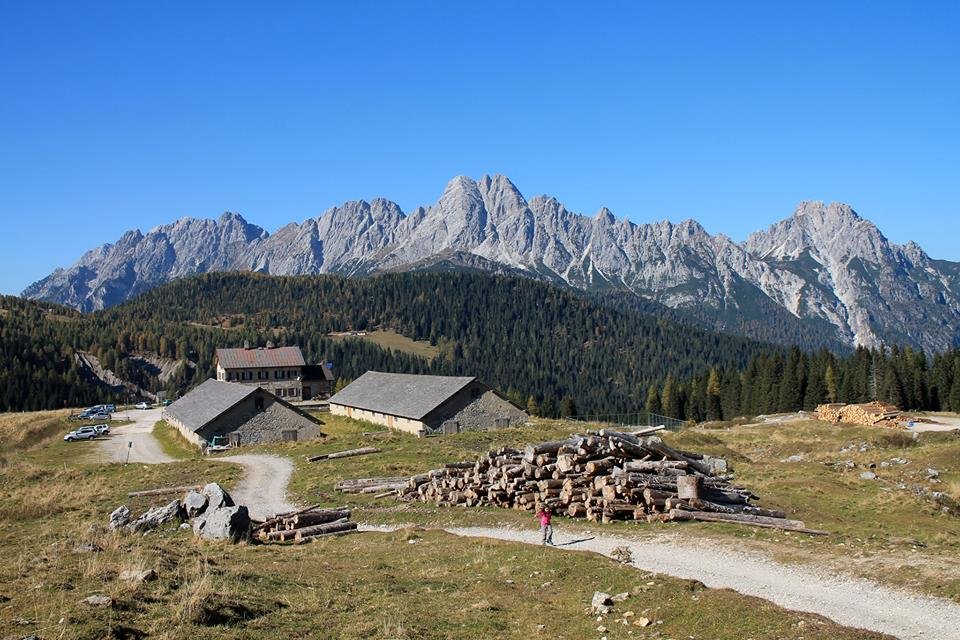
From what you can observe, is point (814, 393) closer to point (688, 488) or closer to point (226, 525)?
point (688, 488)

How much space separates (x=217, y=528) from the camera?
25375 millimetres

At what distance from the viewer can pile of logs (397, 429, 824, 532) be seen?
26.8m

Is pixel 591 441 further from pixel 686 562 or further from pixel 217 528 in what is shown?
pixel 217 528

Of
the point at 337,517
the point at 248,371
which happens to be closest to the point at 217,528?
A: the point at 337,517

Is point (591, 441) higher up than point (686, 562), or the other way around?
point (591, 441)

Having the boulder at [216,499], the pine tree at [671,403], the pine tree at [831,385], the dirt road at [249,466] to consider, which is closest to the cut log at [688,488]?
the boulder at [216,499]

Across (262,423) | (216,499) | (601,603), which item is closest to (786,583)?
(601,603)

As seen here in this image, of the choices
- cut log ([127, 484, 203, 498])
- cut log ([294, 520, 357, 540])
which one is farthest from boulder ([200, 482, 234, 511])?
cut log ([127, 484, 203, 498])

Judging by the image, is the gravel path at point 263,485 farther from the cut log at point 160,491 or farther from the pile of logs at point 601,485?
the pile of logs at point 601,485

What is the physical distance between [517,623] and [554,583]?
3.23 m

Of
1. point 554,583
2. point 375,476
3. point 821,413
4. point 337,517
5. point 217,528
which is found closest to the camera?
point 554,583

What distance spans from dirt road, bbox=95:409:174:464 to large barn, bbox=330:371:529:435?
21522 mm

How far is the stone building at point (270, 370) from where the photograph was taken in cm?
12331

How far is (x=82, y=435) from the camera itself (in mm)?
80250
